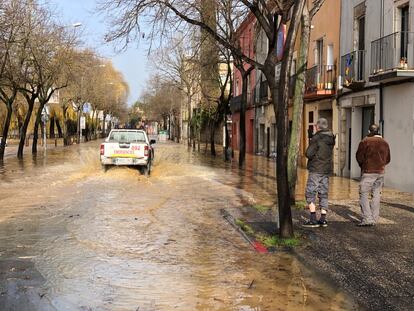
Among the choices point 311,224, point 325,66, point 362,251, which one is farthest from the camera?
point 325,66

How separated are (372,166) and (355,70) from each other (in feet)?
32.7

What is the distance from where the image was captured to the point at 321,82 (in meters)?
21.9

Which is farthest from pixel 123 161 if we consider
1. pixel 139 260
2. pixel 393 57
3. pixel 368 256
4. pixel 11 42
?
pixel 368 256

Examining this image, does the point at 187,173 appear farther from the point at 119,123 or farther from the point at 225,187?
the point at 119,123

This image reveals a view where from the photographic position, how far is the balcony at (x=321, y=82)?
21.3 meters

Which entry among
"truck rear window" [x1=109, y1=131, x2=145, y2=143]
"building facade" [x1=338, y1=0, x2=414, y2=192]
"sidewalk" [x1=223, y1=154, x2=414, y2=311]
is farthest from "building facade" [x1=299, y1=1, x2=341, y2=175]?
"sidewalk" [x1=223, y1=154, x2=414, y2=311]

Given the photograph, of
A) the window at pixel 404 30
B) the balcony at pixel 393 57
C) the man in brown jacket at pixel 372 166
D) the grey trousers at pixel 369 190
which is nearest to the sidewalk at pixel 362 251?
the grey trousers at pixel 369 190

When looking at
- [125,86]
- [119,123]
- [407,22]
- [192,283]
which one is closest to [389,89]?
[407,22]

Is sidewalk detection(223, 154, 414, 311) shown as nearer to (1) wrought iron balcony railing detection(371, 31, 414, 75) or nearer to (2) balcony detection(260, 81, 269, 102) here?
(1) wrought iron balcony railing detection(371, 31, 414, 75)

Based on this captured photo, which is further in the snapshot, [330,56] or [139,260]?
[330,56]

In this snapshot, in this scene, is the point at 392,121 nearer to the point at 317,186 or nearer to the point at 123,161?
the point at 317,186

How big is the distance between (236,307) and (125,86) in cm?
9399

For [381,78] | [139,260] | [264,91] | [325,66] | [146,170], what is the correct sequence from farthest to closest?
[264,91]
[325,66]
[146,170]
[381,78]
[139,260]

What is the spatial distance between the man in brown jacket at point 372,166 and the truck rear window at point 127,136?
12.4 m
